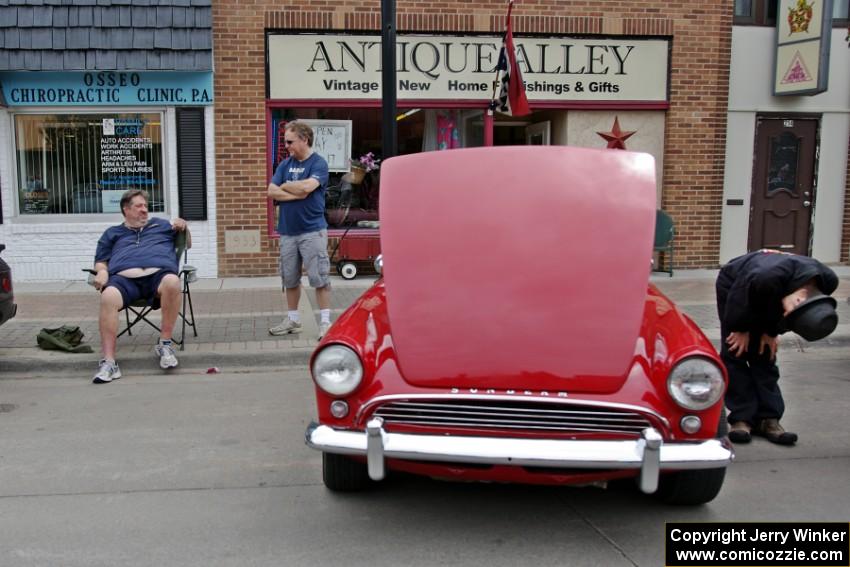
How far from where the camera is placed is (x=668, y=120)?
35.1 feet

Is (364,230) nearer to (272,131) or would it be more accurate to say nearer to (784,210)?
(272,131)

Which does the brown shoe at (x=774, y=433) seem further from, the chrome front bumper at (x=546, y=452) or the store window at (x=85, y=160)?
the store window at (x=85, y=160)

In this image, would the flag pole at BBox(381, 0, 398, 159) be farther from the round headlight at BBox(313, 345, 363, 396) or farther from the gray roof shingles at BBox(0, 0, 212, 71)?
the round headlight at BBox(313, 345, 363, 396)

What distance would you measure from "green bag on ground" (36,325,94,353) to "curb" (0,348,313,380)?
0.20 ft

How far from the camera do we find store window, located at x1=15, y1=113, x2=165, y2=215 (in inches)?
391

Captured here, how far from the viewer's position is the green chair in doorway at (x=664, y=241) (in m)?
10.2

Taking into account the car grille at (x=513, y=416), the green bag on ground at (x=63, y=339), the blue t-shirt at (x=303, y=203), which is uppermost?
the blue t-shirt at (x=303, y=203)

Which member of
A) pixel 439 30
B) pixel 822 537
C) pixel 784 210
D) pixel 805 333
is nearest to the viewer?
pixel 822 537

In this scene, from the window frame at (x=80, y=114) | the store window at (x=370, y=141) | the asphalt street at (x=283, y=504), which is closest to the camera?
the asphalt street at (x=283, y=504)

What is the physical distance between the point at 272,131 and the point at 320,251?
384 cm

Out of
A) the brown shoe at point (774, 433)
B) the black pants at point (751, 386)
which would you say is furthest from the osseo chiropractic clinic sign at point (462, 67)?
the brown shoe at point (774, 433)

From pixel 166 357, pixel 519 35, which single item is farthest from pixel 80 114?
pixel 519 35

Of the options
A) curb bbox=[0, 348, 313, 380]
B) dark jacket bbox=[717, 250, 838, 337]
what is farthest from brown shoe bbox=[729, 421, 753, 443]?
curb bbox=[0, 348, 313, 380]

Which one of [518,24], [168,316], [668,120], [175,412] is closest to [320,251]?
[168,316]
